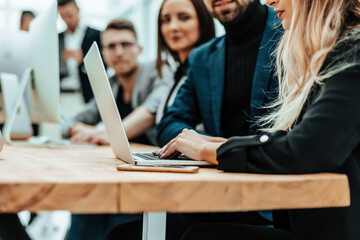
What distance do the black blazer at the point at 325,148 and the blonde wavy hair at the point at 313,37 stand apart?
0.06 ft

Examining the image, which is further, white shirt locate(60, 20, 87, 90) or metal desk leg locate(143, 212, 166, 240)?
white shirt locate(60, 20, 87, 90)

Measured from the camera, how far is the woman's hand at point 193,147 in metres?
0.73

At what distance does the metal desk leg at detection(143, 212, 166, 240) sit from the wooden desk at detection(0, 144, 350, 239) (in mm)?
189

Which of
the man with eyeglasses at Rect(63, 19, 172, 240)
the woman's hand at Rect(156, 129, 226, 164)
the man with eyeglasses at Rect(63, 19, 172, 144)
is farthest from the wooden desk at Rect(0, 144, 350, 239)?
the man with eyeglasses at Rect(63, 19, 172, 144)

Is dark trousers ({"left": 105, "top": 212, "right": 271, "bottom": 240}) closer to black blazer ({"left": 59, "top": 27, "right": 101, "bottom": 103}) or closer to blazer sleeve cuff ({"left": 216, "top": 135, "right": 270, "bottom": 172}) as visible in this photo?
blazer sleeve cuff ({"left": 216, "top": 135, "right": 270, "bottom": 172})

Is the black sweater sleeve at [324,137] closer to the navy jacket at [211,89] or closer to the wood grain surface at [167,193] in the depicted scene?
the wood grain surface at [167,193]

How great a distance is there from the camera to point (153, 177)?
577 mm

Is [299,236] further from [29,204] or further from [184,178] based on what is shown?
[29,204]

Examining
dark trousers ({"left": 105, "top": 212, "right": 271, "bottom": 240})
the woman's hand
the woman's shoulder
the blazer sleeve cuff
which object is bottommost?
dark trousers ({"left": 105, "top": 212, "right": 271, "bottom": 240})

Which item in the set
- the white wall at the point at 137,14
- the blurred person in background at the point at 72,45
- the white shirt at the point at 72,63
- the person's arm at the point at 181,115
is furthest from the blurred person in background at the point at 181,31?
the white wall at the point at 137,14

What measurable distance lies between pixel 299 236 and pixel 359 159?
0.18 meters

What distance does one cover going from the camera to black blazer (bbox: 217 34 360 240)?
596 millimetres

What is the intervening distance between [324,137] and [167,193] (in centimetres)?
24

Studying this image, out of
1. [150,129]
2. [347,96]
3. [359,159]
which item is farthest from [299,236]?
[150,129]
